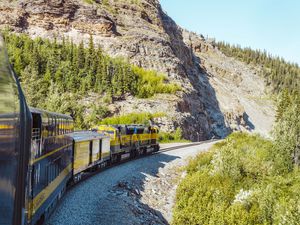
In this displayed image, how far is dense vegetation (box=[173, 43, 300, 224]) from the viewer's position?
17884mm

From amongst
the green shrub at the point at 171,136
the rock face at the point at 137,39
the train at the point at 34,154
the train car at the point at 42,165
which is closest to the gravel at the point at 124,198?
the train at the point at 34,154

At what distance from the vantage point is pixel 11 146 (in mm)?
2301

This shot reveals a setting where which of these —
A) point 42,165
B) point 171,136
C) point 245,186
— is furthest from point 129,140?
point 171,136

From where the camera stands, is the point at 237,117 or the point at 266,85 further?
the point at 266,85

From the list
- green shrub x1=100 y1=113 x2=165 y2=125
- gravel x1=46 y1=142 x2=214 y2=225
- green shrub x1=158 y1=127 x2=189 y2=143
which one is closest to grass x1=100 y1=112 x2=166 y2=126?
green shrub x1=100 y1=113 x2=165 y2=125

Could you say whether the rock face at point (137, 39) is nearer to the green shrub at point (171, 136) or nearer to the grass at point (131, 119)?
the green shrub at point (171, 136)

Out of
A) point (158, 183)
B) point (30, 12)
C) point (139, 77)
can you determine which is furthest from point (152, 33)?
point (158, 183)

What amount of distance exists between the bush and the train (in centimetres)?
584

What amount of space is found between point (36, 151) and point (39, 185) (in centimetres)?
141

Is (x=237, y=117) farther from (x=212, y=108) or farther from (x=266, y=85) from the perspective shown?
(x=266, y=85)

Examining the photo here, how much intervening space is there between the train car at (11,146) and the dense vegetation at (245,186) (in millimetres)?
15465

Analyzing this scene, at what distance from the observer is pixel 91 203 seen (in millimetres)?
17297

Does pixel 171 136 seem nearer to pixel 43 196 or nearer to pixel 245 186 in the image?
pixel 245 186

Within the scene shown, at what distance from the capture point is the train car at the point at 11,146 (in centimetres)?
215
